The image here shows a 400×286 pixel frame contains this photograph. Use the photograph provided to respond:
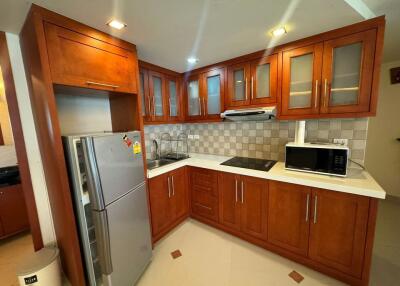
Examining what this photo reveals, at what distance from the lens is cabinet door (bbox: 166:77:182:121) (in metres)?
2.52

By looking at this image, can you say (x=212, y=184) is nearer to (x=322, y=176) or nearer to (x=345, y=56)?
(x=322, y=176)

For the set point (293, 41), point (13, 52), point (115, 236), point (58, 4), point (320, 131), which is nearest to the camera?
point (58, 4)

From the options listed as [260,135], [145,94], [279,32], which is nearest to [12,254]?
[145,94]

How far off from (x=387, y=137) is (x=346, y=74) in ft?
7.05

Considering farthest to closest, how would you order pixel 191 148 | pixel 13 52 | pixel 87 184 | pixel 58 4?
pixel 191 148
pixel 13 52
pixel 87 184
pixel 58 4

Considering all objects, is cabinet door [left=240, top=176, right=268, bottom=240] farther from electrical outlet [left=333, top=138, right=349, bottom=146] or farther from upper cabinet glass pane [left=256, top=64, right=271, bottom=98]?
upper cabinet glass pane [left=256, top=64, right=271, bottom=98]

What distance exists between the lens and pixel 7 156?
2324mm

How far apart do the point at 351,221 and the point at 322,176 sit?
40 centimetres

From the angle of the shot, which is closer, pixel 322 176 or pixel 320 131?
pixel 322 176

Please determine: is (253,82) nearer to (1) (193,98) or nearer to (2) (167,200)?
(1) (193,98)

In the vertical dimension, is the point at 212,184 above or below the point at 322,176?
below

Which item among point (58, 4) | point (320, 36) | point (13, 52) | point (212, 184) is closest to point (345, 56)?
point (320, 36)

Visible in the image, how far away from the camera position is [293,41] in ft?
5.70

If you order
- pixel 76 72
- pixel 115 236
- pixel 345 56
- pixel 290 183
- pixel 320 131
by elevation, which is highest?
pixel 345 56
